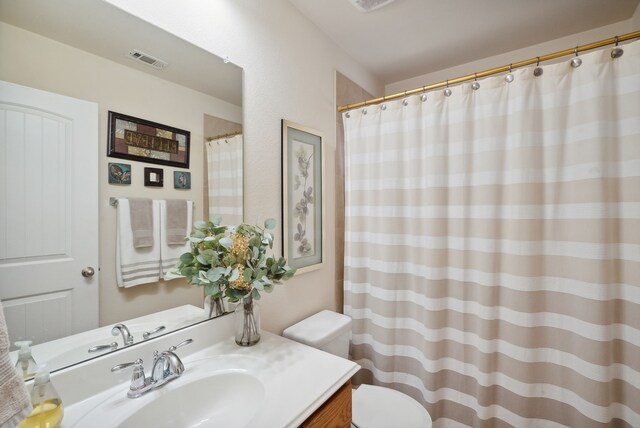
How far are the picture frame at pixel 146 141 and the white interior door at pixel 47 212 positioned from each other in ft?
0.16

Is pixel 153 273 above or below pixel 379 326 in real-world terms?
above

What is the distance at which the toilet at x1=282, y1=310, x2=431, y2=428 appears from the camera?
4.20ft

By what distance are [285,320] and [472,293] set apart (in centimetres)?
100

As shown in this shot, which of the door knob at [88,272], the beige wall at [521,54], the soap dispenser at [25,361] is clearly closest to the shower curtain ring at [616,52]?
the beige wall at [521,54]

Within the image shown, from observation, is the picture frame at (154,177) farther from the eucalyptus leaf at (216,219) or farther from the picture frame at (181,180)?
the eucalyptus leaf at (216,219)

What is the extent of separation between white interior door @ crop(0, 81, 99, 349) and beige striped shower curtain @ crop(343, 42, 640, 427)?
1.36 meters

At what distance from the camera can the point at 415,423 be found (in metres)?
1.26

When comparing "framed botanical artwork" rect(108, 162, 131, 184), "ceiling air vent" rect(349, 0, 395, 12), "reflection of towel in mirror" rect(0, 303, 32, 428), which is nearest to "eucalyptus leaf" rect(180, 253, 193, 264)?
"framed botanical artwork" rect(108, 162, 131, 184)

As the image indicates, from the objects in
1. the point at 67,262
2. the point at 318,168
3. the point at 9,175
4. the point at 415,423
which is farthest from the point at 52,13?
the point at 415,423

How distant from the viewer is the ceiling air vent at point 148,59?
0.92 meters

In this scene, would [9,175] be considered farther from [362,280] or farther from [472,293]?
[472,293]

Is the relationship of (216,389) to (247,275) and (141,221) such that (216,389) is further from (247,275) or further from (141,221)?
(141,221)

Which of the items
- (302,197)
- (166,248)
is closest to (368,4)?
(302,197)

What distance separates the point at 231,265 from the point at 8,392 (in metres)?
0.60
